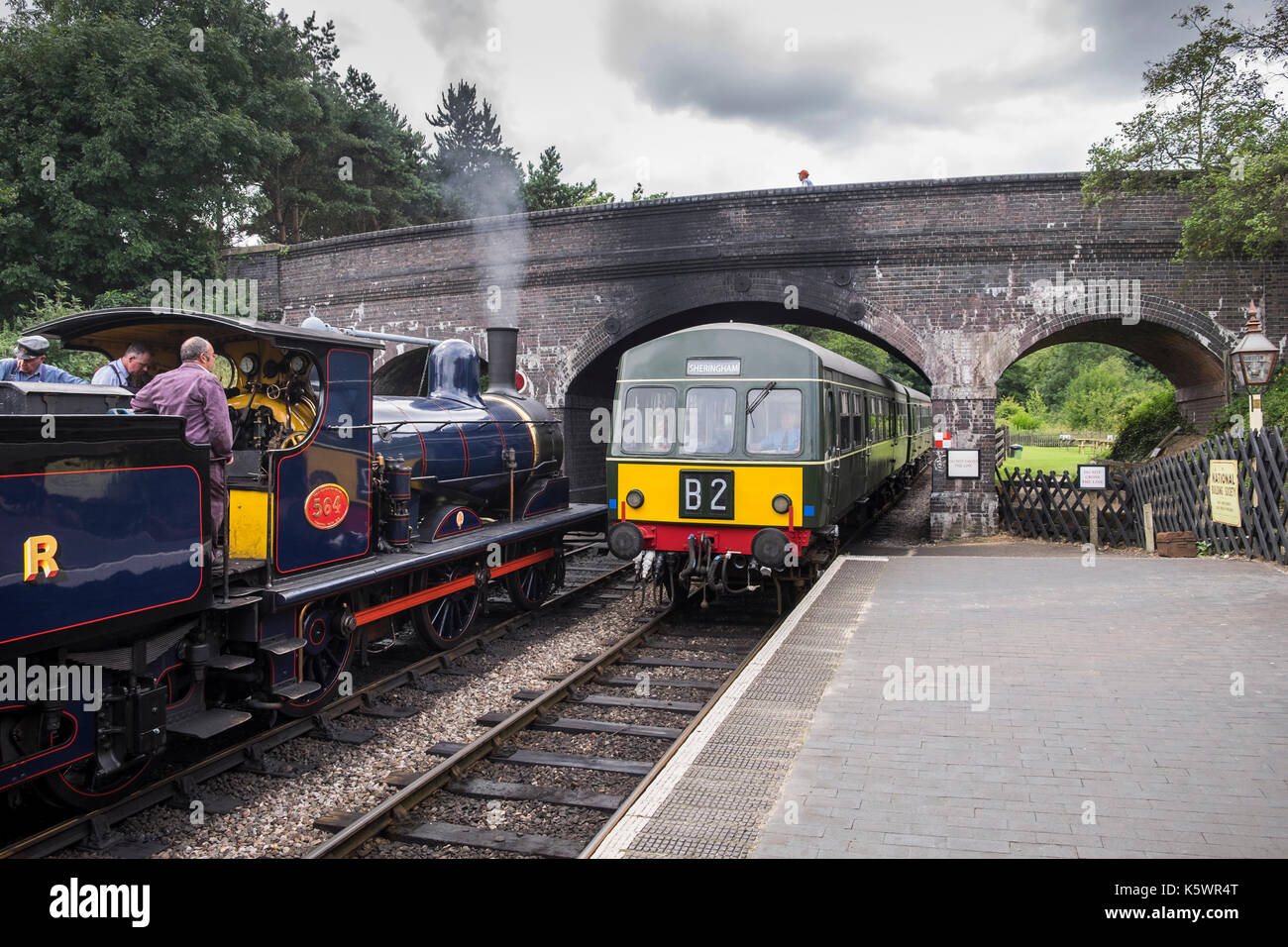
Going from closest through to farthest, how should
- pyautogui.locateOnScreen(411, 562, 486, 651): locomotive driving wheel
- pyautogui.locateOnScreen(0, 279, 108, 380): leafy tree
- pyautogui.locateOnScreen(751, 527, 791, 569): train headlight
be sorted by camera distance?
pyautogui.locateOnScreen(411, 562, 486, 651): locomotive driving wheel < pyautogui.locateOnScreen(751, 527, 791, 569): train headlight < pyautogui.locateOnScreen(0, 279, 108, 380): leafy tree

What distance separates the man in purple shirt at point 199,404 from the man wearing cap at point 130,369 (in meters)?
0.95

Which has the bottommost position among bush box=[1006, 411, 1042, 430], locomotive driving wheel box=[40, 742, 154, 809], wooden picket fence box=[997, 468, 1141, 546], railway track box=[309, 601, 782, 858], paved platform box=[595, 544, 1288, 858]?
railway track box=[309, 601, 782, 858]

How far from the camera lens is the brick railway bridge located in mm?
14492

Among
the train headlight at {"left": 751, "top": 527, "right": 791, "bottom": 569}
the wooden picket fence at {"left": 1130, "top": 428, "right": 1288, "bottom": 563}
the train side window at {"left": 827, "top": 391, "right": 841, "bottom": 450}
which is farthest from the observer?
the wooden picket fence at {"left": 1130, "top": 428, "right": 1288, "bottom": 563}

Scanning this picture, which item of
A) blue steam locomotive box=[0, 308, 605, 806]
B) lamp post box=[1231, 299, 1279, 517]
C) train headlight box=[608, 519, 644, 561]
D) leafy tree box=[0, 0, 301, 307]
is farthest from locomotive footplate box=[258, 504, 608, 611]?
leafy tree box=[0, 0, 301, 307]

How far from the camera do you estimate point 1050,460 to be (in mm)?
35750

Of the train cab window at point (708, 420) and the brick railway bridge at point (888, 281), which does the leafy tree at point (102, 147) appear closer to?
the brick railway bridge at point (888, 281)

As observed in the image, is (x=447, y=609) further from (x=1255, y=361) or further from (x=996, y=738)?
(x=1255, y=361)

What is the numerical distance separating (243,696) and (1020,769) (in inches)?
200

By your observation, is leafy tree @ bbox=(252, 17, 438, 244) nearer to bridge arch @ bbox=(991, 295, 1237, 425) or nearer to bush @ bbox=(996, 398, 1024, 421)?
bridge arch @ bbox=(991, 295, 1237, 425)

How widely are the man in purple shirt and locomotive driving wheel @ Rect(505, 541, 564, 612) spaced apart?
430 centimetres

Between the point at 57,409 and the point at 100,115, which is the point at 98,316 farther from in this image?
the point at 100,115

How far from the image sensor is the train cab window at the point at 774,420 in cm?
930
